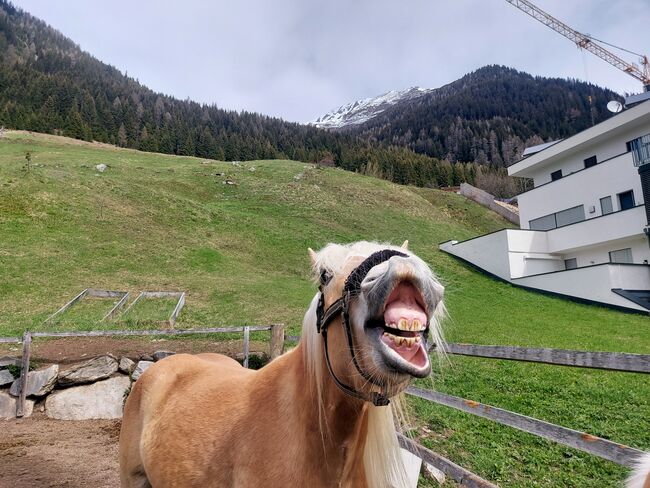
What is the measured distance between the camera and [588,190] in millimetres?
25141

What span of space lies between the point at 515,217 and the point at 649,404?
4718cm

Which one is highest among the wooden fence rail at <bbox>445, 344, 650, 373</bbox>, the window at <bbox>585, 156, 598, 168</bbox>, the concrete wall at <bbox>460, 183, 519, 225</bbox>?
the concrete wall at <bbox>460, 183, 519, 225</bbox>

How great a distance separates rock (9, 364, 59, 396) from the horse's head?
345 inches

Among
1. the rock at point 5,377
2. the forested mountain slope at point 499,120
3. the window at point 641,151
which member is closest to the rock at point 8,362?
the rock at point 5,377

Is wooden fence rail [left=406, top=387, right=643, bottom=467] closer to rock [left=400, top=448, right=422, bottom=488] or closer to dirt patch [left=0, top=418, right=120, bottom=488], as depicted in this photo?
rock [left=400, top=448, right=422, bottom=488]

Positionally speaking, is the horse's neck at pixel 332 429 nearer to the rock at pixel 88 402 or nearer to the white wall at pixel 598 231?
the rock at pixel 88 402

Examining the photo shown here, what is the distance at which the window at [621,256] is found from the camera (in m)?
22.5

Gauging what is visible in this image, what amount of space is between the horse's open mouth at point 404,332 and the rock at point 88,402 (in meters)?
8.43

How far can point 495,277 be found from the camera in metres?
26.2

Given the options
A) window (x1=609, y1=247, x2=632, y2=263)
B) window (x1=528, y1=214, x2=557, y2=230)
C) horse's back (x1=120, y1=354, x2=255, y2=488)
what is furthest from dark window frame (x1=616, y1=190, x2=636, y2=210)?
horse's back (x1=120, y1=354, x2=255, y2=488)

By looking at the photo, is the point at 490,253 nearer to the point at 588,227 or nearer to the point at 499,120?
the point at 588,227

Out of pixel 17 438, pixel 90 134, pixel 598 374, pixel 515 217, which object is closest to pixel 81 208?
pixel 17 438

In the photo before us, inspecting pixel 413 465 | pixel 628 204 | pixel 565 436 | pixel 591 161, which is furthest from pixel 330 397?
pixel 591 161

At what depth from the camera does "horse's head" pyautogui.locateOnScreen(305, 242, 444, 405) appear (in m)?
1.38
